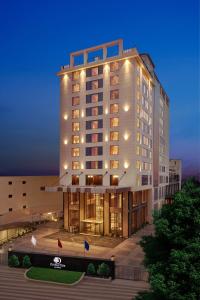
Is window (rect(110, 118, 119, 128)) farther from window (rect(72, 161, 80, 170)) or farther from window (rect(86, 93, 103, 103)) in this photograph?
window (rect(72, 161, 80, 170))

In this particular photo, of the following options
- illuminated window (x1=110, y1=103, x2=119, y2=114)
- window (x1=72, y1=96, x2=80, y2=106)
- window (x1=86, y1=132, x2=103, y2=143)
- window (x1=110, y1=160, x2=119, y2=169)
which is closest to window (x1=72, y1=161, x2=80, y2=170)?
window (x1=86, y1=132, x2=103, y2=143)

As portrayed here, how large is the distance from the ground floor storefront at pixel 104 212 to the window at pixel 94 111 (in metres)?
16.0

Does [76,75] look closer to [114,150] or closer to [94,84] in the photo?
[94,84]

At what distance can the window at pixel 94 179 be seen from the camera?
56312 millimetres

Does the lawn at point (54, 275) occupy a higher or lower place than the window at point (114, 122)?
lower

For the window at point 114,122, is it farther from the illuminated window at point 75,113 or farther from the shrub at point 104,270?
the shrub at point 104,270

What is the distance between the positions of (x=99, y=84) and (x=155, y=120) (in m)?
20.7

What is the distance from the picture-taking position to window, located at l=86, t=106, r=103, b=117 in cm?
5697

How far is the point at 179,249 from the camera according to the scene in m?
16.7

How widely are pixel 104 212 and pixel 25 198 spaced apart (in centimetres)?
2422

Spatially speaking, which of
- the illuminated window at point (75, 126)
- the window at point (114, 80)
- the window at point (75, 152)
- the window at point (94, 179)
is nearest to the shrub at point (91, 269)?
the window at point (94, 179)

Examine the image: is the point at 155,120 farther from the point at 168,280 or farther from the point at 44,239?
the point at 168,280

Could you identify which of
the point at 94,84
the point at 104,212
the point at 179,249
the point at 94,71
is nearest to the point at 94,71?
the point at 94,71

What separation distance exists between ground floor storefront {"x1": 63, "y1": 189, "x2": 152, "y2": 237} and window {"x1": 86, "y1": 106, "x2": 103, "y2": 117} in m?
16.0
